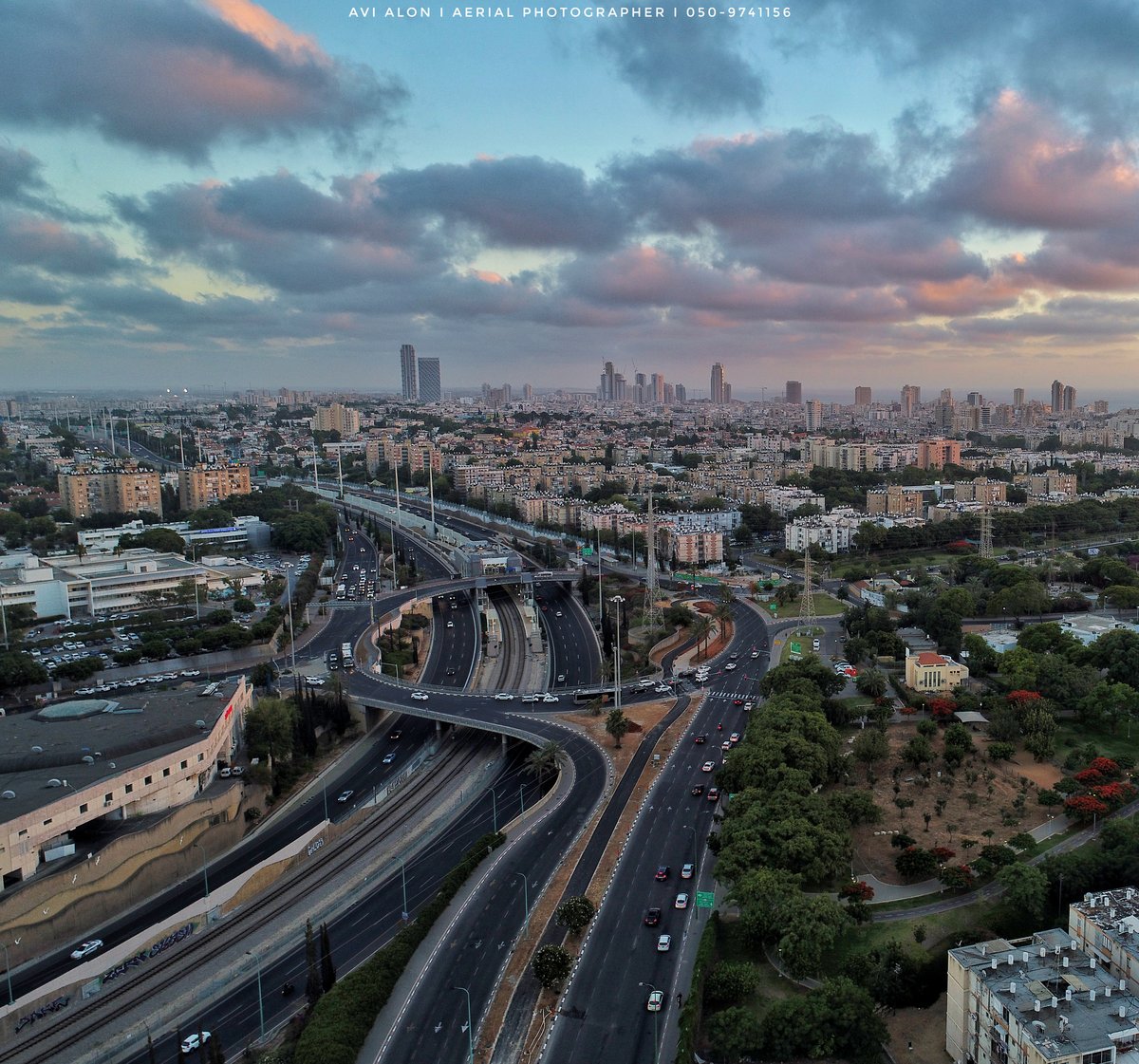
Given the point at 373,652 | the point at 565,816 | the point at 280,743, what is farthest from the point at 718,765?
the point at 373,652

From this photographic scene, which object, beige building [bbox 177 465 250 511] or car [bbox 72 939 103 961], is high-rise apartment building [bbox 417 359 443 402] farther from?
car [bbox 72 939 103 961]

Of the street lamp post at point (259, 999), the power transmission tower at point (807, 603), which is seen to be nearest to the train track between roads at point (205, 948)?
the street lamp post at point (259, 999)

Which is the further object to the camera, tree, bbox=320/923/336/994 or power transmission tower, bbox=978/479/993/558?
power transmission tower, bbox=978/479/993/558

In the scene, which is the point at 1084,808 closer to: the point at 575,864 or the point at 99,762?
the point at 575,864

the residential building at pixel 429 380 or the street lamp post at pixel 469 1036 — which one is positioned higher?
the residential building at pixel 429 380

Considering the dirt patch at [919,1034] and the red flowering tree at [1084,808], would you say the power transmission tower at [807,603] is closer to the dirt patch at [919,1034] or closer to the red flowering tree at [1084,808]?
the red flowering tree at [1084,808]

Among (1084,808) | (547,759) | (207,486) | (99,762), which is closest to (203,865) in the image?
(99,762)

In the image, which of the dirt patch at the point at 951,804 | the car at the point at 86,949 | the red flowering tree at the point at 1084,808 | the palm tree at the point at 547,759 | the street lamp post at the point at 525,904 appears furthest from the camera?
the palm tree at the point at 547,759

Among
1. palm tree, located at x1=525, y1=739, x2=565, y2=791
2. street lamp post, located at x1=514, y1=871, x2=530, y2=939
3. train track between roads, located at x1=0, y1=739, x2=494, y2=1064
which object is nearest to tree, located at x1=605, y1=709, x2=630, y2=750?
palm tree, located at x1=525, y1=739, x2=565, y2=791
